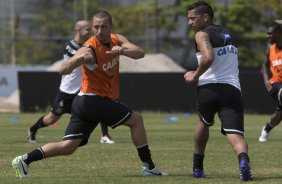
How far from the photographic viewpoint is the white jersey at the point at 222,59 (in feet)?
37.6

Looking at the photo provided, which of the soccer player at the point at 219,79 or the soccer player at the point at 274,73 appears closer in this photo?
the soccer player at the point at 219,79

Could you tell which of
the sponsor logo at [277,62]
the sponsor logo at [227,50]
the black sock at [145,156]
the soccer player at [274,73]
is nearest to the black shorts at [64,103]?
the soccer player at [274,73]

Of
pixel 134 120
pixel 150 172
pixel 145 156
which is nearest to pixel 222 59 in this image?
pixel 134 120

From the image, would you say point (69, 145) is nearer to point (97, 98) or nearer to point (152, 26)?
point (97, 98)

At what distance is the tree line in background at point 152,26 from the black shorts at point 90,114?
3468cm

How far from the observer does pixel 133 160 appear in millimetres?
14266

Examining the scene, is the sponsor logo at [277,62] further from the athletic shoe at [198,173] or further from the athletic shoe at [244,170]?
the athletic shoe at [244,170]

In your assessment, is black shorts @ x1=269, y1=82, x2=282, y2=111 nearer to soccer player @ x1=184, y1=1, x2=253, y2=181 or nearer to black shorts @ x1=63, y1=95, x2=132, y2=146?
soccer player @ x1=184, y1=1, x2=253, y2=181

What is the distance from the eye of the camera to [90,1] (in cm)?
4884

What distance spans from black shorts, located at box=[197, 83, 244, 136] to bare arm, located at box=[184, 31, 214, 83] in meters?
0.33

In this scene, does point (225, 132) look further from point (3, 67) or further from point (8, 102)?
point (3, 67)

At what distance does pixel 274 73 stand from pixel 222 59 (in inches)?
301

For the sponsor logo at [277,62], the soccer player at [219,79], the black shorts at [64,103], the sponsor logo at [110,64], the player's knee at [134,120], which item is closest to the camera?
the soccer player at [219,79]

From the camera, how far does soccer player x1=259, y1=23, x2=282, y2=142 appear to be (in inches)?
725
